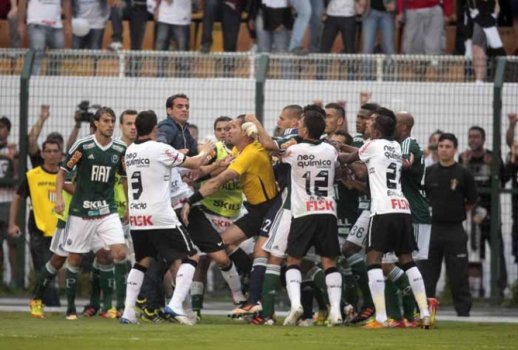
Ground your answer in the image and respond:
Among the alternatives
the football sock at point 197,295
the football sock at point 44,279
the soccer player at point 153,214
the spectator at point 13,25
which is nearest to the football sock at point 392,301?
the football sock at point 197,295

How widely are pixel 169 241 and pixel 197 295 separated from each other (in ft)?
5.52

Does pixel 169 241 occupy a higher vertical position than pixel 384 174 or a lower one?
lower

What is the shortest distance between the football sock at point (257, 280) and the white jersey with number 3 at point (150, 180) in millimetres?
1230

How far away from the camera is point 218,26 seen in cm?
2506

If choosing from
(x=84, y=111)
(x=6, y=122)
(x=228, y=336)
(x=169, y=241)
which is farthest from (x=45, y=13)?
(x=228, y=336)

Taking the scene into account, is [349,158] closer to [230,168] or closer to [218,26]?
[230,168]

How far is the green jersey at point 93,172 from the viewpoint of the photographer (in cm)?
1697

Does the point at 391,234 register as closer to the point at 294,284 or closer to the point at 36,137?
the point at 294,284

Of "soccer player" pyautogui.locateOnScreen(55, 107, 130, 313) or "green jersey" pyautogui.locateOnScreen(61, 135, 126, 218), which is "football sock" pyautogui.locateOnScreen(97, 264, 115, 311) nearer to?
"soccer player" pyautogui.locateOnScreen(55, 107, 130, 313)

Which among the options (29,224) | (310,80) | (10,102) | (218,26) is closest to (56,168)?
(29,224)

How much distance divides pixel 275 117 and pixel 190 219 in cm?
517

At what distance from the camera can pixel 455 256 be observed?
62.6 ft

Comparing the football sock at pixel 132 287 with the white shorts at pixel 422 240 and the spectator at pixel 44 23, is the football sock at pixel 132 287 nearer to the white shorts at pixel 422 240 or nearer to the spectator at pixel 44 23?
the white shorts at pixel 422 240

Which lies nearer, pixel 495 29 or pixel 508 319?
pixel 508 319
